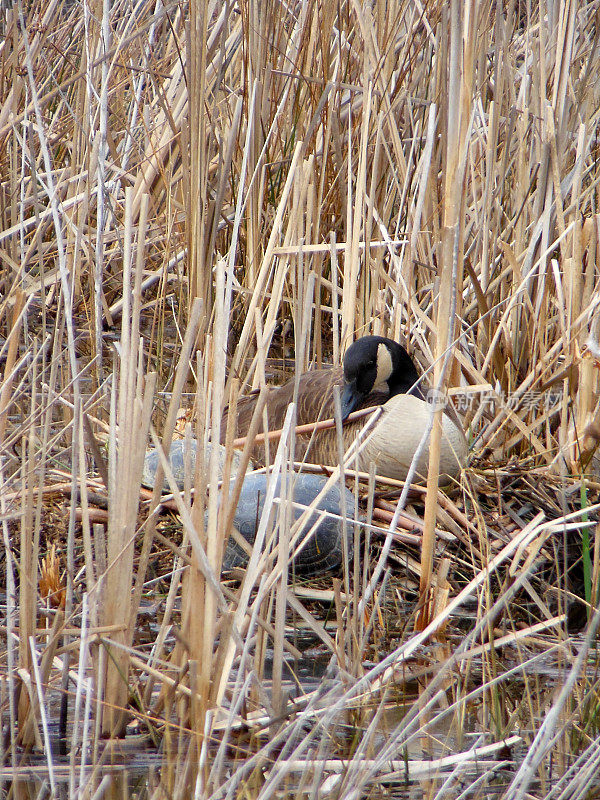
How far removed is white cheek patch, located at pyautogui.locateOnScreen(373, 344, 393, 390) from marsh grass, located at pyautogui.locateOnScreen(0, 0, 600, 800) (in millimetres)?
119

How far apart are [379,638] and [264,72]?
2.07 m

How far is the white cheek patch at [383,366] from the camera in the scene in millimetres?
3447

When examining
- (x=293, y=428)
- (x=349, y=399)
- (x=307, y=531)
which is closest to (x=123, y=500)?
(x=293, y=428)

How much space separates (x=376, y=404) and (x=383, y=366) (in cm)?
24

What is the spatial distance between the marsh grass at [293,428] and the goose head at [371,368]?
3.2 inches

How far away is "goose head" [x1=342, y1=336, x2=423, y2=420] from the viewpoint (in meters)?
3.41

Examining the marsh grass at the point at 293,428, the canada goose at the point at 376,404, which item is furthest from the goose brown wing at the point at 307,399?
the marsh grass at the point at 293,428

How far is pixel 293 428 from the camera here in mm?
1943

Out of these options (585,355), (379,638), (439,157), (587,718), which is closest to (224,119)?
(439,157)

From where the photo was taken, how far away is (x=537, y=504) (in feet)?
10.3

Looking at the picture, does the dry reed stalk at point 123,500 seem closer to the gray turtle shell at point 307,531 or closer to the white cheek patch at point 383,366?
the gray turtle shell at point 307,531

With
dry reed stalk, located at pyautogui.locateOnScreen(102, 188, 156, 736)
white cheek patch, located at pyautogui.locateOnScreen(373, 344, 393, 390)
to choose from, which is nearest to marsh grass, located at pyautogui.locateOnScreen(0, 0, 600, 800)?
dry reed stalk, located at pyautogui.locateOnScreen(102, 188, 156, 736)

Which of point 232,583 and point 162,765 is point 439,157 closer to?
point 232,583

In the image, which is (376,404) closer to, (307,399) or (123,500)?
Answer: (307,399)
